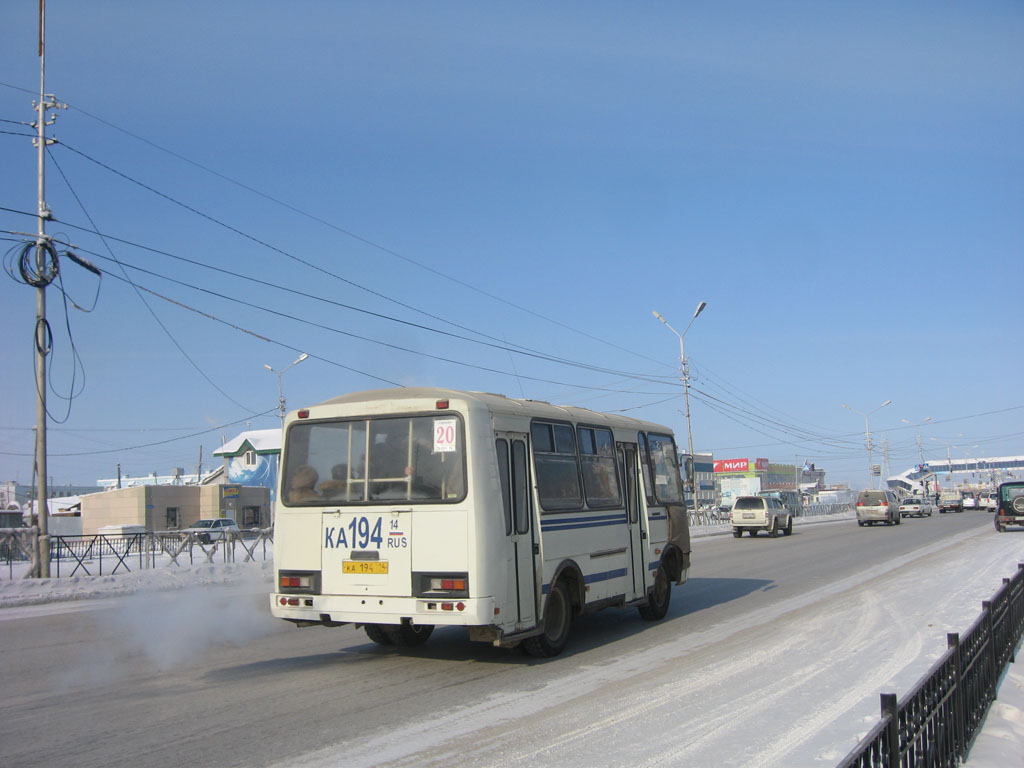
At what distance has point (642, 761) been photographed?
19.3 ft

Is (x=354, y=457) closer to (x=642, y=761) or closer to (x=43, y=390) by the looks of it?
(x=642, y=761)

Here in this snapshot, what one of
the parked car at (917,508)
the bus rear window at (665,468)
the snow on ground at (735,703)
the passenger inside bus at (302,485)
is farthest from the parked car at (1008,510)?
the passenger inside bus at (302,485)

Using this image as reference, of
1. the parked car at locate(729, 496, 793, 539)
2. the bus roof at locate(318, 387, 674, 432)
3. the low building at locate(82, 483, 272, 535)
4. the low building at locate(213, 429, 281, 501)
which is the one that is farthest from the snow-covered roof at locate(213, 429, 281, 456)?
the bus roof at locate(318, 387, 674, 432)

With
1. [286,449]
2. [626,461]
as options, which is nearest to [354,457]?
[286,449]

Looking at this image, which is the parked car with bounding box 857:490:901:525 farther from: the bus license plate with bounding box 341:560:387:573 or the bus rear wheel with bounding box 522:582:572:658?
the bus license plate with bounding box 341:560:387:573

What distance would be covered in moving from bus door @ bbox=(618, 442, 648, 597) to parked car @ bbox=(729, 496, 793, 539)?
2764cm

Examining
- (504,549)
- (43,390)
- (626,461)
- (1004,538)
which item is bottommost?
(1004,538)

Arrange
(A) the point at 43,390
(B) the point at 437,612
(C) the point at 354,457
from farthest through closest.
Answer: (A) the point at 43,390 < (C) the point at 354,457 < (B) the point at 437,612

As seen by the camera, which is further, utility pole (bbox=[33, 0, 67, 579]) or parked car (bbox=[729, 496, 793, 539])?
parked car (bbox=[729, 496, 793, 539])

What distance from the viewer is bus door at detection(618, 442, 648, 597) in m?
12.0

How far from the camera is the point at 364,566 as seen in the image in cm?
902

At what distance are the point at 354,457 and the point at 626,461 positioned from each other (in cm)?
443

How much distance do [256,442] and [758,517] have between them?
1731 inches

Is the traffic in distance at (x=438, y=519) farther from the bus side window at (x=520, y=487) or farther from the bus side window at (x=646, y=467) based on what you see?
the bus side window at (x=646, y=467)
